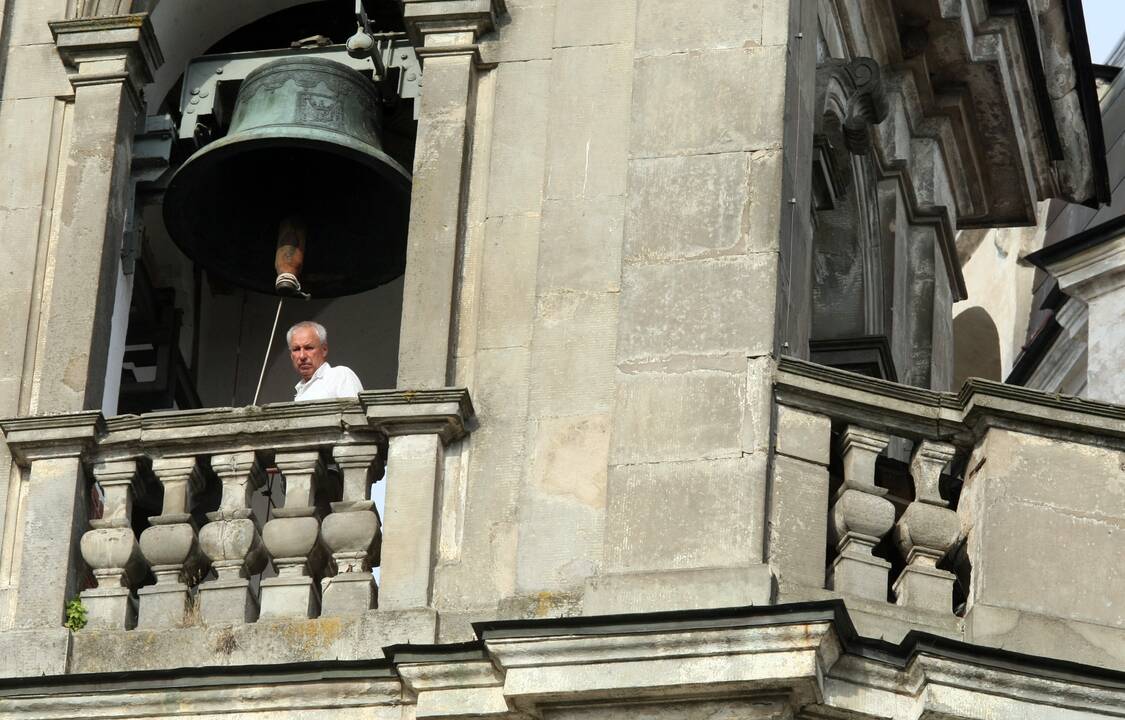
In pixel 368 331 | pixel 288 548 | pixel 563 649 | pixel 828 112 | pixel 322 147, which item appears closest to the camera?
pixel 563 649

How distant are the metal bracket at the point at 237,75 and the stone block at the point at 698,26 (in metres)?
1.05

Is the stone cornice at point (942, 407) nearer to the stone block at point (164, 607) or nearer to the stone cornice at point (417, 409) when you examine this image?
the stone cornice at point (417, 409)

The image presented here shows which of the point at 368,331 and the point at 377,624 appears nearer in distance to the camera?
the point at 377,624

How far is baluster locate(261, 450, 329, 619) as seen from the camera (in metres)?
13.0

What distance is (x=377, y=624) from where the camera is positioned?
42.1 ft

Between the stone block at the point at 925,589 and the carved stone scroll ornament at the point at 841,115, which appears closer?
the stone block at the point at 925,589

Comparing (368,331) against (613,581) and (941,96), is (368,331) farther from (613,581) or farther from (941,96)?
(613,581)

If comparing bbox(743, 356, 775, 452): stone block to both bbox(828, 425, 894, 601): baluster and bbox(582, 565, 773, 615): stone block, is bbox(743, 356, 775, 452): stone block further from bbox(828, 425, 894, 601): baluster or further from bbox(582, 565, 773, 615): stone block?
bbox(582, 565, 773, 615): stone block

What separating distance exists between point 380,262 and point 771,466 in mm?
2824

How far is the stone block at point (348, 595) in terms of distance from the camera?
12969mm

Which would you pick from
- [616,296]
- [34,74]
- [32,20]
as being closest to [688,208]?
[616,296]

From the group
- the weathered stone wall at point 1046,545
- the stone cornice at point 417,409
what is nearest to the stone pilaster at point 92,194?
the stone cornice at point 417,409

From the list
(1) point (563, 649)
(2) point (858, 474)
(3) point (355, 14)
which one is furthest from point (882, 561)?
(3) point (355, 14)

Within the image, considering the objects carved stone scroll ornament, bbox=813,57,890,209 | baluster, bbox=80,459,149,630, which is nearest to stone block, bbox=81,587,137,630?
baluster, bbox=80,459,149,630
